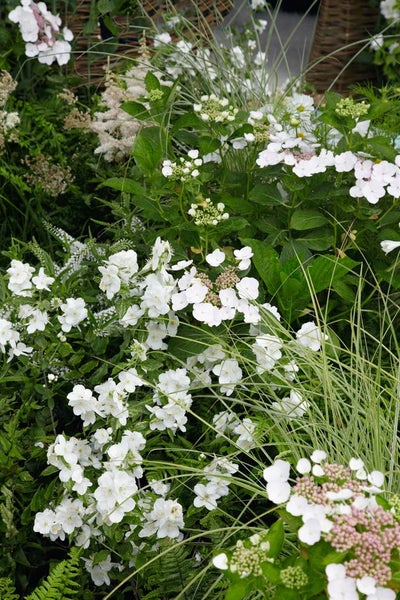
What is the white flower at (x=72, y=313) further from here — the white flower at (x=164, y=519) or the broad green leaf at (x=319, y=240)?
the broad green leaf at (x=319, y=240)

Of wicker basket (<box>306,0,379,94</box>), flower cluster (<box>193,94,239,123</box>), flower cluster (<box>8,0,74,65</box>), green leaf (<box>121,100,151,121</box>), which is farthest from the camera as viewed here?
wicker basket (<box>306,0,379,94</box>)

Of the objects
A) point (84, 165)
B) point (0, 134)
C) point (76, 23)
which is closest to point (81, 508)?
point (0, 134)

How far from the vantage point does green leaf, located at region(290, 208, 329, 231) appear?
1.88 meters

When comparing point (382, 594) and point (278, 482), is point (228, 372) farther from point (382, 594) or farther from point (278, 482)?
point (382, 594)

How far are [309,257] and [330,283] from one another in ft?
0.51

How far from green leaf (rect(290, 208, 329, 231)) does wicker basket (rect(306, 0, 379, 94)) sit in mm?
2237

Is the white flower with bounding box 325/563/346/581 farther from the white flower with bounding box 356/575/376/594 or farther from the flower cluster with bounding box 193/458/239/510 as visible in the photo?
the flower cluster with bounding box 193/458/239/510

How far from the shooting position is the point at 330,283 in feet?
5.79

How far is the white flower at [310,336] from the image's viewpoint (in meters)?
1.71

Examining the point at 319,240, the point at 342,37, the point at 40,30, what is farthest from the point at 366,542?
the point at 342,37

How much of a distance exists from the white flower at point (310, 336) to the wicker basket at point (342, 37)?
98.8 inches

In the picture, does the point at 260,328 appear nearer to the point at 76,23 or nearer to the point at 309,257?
the point at 309,257

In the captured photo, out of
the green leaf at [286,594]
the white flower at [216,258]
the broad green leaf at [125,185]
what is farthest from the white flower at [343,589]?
the broad green leaf at [125,185]

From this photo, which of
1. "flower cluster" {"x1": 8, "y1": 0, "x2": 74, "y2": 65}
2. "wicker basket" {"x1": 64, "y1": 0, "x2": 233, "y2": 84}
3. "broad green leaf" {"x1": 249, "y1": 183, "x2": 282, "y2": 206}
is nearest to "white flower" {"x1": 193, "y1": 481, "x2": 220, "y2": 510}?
"broad green leaf" {"x1": 249, "y1": 183, "x2": 282, "y2": 206}
